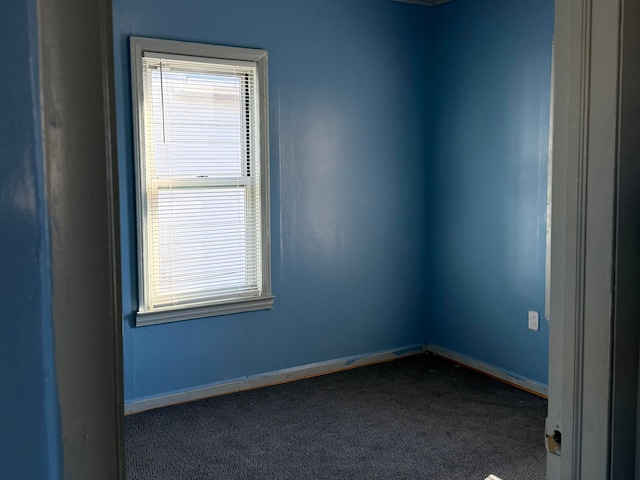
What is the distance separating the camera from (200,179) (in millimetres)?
3771

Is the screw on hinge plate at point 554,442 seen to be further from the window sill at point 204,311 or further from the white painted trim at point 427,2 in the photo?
the white painted trim at point 427,2

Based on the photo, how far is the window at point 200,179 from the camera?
3598mm

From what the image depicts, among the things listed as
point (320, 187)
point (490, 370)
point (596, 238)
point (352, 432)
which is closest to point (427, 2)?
point (320, 187)

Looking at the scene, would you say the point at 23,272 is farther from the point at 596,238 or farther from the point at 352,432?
the point at 352,432

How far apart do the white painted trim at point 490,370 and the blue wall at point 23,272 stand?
3.81 meters

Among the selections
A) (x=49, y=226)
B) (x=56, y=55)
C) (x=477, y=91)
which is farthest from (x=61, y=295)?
(x=477, y=91)

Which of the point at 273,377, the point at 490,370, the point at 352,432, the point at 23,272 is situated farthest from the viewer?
the point at 490,370

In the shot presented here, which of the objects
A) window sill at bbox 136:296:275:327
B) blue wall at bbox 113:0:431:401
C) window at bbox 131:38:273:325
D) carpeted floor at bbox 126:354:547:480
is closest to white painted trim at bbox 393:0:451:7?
blue wall at bbox 113:0:431:401

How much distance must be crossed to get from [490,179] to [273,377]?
194 cm

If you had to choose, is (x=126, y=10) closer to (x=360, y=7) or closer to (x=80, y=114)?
(x=360, y=7)

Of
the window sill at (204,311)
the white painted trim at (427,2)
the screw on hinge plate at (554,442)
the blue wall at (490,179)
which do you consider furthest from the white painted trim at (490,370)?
the screw on hinge plate at (554,442)

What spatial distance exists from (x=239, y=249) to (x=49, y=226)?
358 cm

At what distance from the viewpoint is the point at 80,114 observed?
0.43m

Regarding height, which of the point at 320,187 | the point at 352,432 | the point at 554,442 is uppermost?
the point at 320,187
